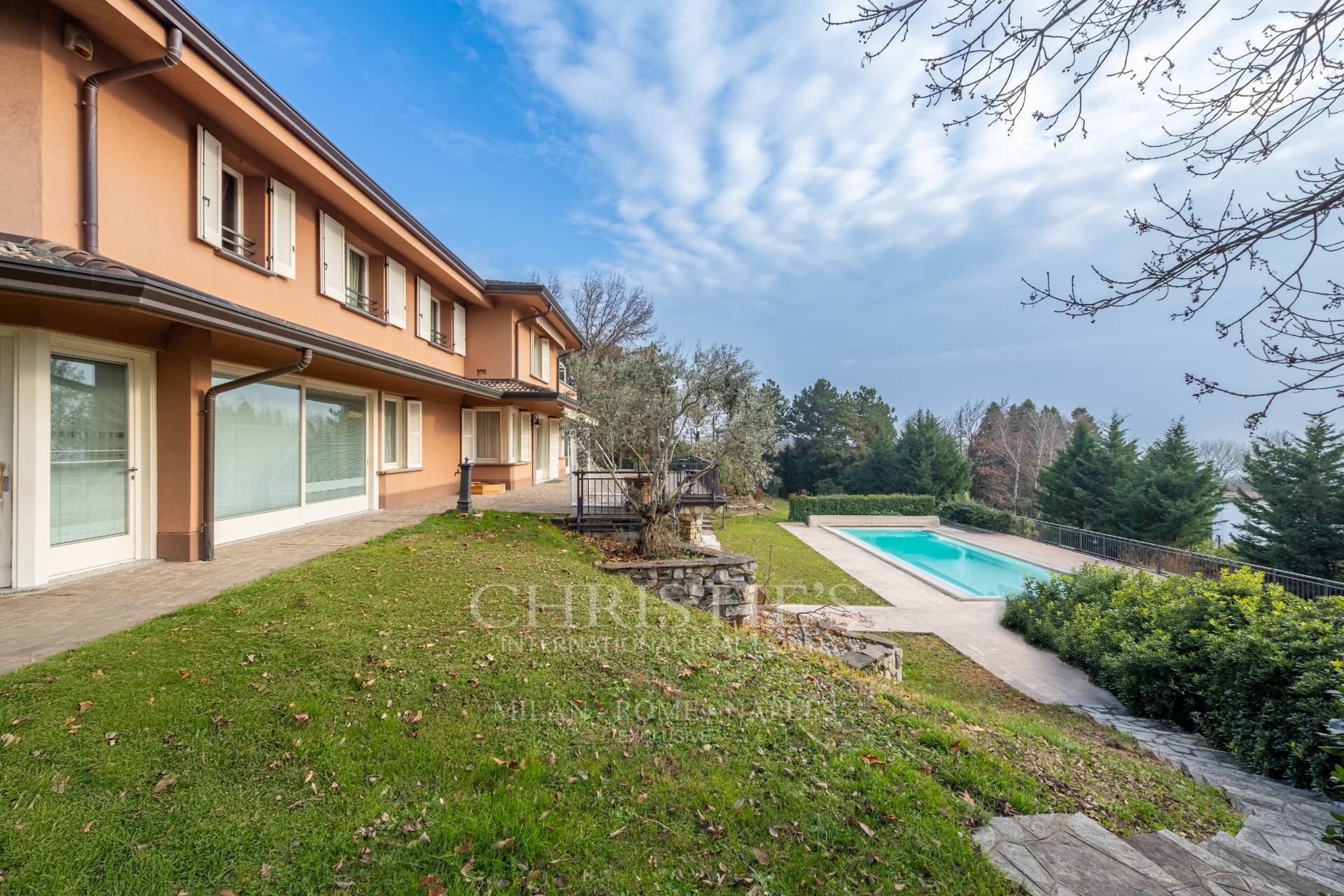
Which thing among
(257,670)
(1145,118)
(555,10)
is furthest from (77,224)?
(1145,118)

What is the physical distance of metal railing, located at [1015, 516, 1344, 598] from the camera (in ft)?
39.4

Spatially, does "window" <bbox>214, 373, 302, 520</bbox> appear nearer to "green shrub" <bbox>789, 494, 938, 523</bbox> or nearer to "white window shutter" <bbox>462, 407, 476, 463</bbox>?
"white window shutter" <bbox>462, 407, 476, 463</bbox>

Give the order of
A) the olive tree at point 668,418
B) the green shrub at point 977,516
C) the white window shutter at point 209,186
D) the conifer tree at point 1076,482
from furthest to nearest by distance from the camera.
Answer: the green shrub at point 977,516 → the conifer tree at point 1076,482 → the olive tree at point 668,418 → the white window shutter at point 209,186

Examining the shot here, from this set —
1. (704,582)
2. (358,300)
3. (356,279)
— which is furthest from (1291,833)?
(356,279)

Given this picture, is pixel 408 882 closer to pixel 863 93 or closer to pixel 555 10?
pixel 863 93

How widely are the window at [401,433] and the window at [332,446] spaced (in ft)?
2.76

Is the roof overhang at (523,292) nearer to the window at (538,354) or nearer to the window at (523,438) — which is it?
the window at (538,354)

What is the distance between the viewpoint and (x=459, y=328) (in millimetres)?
15125

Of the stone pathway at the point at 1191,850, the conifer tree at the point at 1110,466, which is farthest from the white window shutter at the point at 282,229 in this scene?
the conifer tree at the point at 1110,466

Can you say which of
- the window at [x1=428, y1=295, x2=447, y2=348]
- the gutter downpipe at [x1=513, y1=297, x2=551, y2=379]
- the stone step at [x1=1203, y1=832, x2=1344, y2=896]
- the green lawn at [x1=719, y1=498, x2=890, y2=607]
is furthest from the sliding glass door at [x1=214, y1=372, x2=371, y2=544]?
the stone step at [x1=1203, y1=832, x2=1344, y2=896]

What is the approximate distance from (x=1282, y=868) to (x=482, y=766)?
433 centimetres

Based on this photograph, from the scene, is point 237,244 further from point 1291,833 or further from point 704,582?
point 1291,833

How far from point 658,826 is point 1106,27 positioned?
477 centimetres

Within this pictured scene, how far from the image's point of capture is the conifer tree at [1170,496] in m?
18.3
